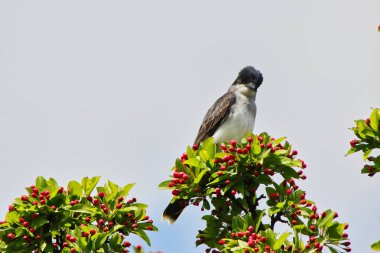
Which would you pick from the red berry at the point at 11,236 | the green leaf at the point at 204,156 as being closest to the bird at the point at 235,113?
the green leaf at the point at 204,156

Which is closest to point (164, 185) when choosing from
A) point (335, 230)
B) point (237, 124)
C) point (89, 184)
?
point (89, 184)

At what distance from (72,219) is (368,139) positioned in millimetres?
4823

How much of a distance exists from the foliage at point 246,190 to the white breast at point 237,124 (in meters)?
3.89

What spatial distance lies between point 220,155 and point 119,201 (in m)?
1.79

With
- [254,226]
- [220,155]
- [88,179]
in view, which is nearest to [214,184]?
[220,155]

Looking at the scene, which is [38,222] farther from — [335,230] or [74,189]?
[335,230]

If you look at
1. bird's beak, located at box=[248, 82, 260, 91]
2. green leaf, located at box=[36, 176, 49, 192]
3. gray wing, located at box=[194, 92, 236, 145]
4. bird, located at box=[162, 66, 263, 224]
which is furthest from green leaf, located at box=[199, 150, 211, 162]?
bird's beak, located at box=[248, 82, 260, 91]

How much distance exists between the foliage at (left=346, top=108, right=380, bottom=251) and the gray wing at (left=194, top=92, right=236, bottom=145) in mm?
5220

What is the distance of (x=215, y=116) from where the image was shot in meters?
14.8

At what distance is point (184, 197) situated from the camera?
10406 mm

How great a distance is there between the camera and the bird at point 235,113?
14.5m

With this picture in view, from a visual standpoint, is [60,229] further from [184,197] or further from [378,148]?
[378,148]

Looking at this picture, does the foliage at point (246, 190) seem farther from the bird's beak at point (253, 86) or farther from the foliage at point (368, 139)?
the bird's beak at point (253, 86)

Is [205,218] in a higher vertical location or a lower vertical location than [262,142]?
lower
